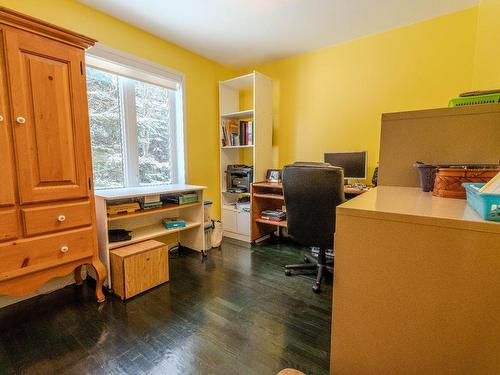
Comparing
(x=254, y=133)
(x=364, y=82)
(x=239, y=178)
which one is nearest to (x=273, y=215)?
(x=239, y=178)

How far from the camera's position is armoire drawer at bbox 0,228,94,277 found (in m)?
1.38

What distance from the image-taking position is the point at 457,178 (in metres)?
0.90

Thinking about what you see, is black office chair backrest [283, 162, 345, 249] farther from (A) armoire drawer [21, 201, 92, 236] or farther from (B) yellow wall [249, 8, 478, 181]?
(A) armoire drawer [21, 201, 92, 236]

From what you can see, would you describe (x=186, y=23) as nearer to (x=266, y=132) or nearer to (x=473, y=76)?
(x=266, y=132)

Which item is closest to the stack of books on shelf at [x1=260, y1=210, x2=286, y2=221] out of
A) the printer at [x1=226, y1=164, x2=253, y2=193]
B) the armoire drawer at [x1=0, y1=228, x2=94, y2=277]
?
the printer at [x1=226, y1=164, x2=253, y2=193]

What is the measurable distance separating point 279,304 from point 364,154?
5.73 ft

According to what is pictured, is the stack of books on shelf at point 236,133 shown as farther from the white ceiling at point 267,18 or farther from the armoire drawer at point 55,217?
the armoire drawer at point 55,217

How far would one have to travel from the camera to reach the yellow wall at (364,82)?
2.26 meters

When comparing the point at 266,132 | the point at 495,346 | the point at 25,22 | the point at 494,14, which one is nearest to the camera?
the point at 495,346

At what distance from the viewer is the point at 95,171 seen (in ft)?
7.53

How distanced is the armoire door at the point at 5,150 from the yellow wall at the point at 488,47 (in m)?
2.97

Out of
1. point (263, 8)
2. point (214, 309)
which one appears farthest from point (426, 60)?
point (214, 309)

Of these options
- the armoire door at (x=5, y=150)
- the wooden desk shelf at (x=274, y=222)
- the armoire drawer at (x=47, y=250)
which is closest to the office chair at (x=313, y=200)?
the wooden desk shelf at (x=274, y=222)

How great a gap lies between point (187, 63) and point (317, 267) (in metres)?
2.79
